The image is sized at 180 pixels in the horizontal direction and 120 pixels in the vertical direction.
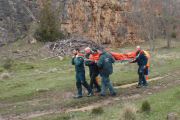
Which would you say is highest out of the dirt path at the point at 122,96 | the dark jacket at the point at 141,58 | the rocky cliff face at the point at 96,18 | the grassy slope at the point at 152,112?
the rocky cliff face at the point at 96,18

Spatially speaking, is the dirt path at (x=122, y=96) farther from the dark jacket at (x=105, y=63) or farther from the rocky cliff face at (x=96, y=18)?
the rocky cliff face at (x=96, y=18)

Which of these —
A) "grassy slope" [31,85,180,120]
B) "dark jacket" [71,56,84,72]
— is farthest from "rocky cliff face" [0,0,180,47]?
"grassy slope" [31,85,180,120]

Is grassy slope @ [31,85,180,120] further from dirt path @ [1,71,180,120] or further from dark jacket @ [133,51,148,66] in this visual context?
dark jacket @ [133,51,148,66]

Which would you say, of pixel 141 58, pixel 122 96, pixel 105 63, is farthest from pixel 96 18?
pixel 122 96

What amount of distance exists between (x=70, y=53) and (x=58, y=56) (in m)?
1.61

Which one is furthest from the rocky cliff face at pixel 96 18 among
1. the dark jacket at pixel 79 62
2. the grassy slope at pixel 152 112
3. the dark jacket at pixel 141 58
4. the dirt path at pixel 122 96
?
the grassy slope at pixel 152 112

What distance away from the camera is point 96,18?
36.2 m

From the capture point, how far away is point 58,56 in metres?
21.9

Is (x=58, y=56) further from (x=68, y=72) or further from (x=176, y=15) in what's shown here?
(x=176, y=15)

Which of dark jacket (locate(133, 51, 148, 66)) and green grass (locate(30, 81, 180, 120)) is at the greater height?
dark jacket (locate(133, 51, 148, 66))

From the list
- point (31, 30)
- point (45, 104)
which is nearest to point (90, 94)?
point (45, 104)

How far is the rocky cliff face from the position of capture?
28438mm

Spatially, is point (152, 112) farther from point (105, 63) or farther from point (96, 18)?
point (96, 18)

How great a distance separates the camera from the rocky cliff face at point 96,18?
28.4 m
